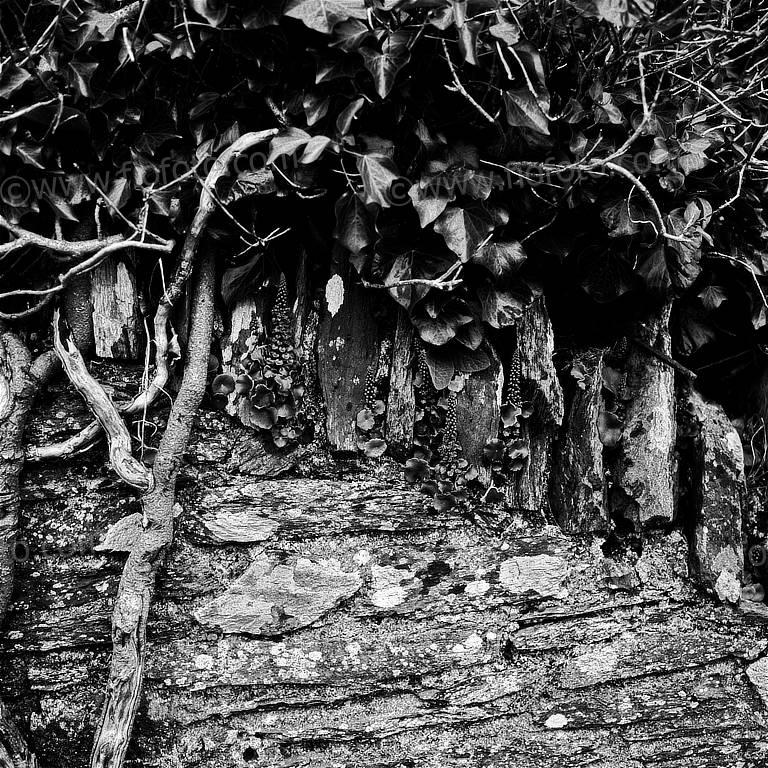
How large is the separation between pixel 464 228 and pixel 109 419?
147 cm

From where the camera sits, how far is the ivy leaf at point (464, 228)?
7.06 ft

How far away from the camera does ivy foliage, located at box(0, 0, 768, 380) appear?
2070 millimetres

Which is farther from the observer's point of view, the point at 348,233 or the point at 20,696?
the point at 20,696

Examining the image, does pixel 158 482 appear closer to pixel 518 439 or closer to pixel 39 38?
pixel 518 439

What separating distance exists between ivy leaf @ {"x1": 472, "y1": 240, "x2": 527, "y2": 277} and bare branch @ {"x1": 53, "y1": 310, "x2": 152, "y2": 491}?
144 cm

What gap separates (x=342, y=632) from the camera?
245 centimetres

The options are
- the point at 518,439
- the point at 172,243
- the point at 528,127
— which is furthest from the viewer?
the point at 518,439

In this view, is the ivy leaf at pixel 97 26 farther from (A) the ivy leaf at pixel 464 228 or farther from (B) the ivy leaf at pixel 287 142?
(A) the ivy leaf at pixel 464 228

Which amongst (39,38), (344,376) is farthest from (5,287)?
(344,376)

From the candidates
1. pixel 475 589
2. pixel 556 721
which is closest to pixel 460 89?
pixel 475 589

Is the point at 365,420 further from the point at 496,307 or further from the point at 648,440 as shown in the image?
the point at 648,440

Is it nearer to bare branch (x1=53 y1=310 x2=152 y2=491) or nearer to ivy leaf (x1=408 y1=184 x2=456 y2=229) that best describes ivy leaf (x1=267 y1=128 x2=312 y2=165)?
ivy leaf (x1=408 y1=184 x2=456 y2=229)

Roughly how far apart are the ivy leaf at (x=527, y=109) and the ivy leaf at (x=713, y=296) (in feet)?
3.50

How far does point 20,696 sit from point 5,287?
157cm
